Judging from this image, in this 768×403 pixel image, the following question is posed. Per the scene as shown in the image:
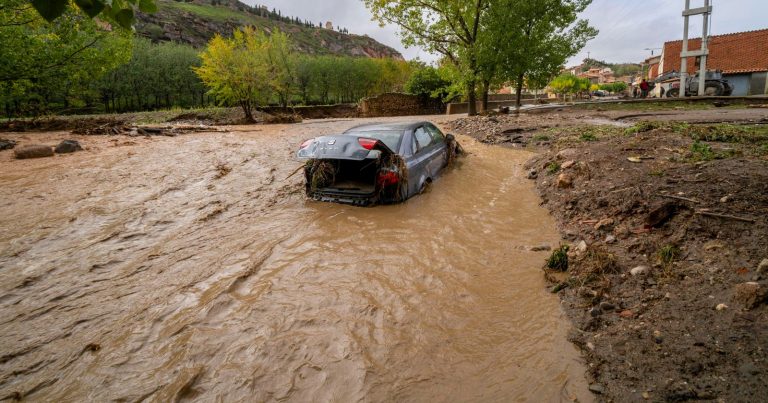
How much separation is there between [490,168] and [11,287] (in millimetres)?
8801

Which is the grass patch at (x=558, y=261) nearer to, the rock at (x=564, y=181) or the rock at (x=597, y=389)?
the rock at (x=597, y=389)

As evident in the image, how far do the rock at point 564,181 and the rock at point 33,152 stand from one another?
15289 millimetres

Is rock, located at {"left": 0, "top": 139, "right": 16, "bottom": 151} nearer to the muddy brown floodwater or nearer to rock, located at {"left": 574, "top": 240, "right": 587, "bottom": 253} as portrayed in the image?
the muddy brown floodwater

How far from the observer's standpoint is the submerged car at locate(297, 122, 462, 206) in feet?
17.9

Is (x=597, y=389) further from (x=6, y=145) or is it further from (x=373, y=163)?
Answer: (x=6, y=145)

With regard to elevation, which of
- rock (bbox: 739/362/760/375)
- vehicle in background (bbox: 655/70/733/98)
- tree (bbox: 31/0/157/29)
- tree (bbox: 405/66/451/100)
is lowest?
rock (bbox: 739/362/760/375)

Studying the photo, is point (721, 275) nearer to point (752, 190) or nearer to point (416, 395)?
point (752, 190)

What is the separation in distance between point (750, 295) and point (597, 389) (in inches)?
51.4

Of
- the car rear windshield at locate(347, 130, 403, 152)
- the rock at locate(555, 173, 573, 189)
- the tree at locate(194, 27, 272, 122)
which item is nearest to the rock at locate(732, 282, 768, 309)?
the rock at locate(555, 173, 573, 189)

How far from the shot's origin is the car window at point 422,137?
22.2ft

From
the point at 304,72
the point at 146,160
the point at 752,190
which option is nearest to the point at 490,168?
the point at 752,190

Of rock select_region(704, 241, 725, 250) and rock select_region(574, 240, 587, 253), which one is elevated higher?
rock select_region(704, 241, 725, 250)

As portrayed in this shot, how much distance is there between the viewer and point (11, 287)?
364 centimetres

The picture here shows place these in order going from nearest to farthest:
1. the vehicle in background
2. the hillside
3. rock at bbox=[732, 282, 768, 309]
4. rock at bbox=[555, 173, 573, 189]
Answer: rock at bbox=[732, 282, 768, 309] < rock at bbox=[555, 173, 573, 189] < the vehicle in background < the hillside
